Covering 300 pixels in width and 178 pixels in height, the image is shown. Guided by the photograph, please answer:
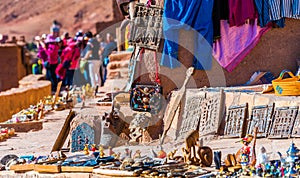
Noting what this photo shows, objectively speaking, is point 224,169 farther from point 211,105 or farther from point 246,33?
point 246,33

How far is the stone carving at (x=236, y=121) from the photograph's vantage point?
10359mm

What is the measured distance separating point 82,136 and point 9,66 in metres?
15.6

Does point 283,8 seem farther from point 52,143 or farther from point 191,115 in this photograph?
point 52,143

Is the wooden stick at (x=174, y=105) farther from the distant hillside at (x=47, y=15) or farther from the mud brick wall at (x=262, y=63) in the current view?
the distant hillside at (x=47, y=15)

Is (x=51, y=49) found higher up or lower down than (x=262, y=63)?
higher up

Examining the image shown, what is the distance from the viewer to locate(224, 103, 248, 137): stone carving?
10.4 metres

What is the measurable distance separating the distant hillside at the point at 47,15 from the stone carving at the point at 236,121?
46234mm

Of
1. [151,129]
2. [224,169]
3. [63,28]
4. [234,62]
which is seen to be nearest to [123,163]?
[224,169]

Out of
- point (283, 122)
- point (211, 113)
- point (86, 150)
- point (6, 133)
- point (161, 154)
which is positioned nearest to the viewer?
point (161, 154)

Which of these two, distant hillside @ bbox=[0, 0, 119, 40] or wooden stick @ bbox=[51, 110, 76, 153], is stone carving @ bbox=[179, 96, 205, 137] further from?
distant hillside @ bbox=[0, 0, 119, 40]

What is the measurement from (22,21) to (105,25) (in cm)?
3806

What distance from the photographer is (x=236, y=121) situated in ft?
34.2

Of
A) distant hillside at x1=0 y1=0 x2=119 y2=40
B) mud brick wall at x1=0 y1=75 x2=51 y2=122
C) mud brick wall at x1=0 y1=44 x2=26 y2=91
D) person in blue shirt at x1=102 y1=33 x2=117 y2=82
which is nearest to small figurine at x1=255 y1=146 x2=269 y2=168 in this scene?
mud brick wall at x1=0 y1=75 x2=51 y2=122

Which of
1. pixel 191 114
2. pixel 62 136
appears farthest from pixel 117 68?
pixel 191 114
